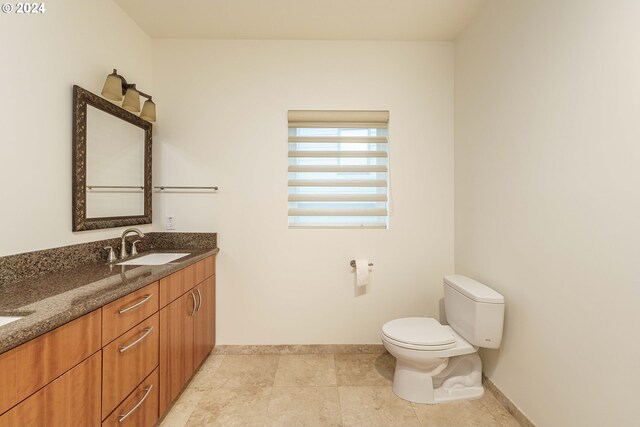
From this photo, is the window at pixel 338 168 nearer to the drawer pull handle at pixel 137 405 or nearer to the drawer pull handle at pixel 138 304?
the drawer pull handle at pixel 138 304

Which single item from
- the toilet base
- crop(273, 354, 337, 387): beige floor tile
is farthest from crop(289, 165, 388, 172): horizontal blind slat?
crop(273, 354, 337, 387): beige floor tile

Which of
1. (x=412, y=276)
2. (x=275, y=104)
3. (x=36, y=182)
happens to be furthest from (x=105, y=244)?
(x=412, y=276)

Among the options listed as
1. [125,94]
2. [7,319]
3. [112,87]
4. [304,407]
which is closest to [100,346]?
[7,319]

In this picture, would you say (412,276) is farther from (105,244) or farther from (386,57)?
(105,244)

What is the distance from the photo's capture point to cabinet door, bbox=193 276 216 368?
6.42ft

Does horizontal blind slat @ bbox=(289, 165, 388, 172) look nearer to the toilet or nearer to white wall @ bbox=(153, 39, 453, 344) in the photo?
white wall @ bbox=(153, 39, 453, 344)

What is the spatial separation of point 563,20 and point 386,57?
1.22 m

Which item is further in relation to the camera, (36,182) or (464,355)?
(464,355)

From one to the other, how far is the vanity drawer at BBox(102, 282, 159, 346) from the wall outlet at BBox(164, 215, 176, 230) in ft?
3.15

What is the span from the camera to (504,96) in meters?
1.72

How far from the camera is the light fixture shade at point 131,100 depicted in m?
1.84

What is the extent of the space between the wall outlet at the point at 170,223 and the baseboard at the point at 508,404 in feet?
8.55

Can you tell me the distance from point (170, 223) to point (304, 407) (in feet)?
5.58

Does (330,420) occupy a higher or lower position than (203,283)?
lower
